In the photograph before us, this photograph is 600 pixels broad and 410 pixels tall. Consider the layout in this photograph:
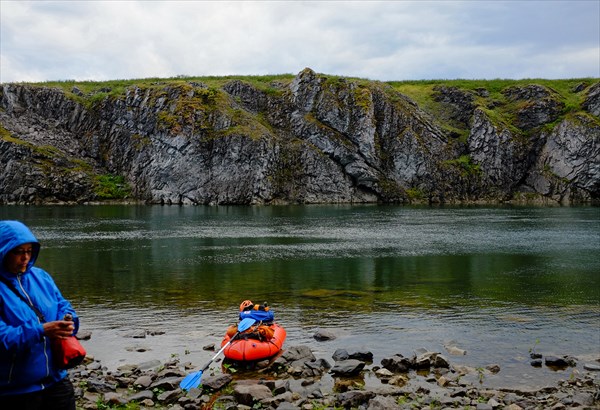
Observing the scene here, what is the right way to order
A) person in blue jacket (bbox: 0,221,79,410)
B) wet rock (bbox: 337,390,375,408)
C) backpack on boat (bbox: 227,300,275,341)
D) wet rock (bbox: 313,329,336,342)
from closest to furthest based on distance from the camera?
person in blue jacket (bbox: 0,221,79,410) → wet rock (bbox: 337,390,375,408) → backpack on boat (bbox: 227,300,275,341) → wet rock (bbox: 313,329,336,342)

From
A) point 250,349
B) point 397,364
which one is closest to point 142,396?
point 250,349

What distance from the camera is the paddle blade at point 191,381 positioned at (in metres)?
17.3

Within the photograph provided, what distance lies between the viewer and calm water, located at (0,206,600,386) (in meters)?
24.3

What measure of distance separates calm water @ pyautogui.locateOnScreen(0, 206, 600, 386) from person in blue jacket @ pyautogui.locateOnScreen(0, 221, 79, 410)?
14.5m

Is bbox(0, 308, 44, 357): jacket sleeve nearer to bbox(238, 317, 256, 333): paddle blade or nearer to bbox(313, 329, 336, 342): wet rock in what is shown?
bbox(238, 317, 256, 333): paddle blade

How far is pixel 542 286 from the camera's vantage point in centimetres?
3838

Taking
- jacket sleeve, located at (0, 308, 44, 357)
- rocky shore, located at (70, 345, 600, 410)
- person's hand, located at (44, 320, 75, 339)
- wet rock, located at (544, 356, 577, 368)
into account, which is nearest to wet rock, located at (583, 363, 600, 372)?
rocky shore, located at (70, 345, 600, 410)

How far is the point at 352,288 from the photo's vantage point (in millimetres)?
37969

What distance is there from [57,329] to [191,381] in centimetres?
1106

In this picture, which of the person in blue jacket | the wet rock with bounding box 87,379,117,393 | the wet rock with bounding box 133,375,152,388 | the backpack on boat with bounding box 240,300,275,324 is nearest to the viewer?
the person in blue jacket

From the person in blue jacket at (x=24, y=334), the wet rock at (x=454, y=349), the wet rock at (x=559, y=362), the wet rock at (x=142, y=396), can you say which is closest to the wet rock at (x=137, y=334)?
the wet rock at (x=142, y=396)

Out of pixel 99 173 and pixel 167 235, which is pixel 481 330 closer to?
pixel 167 235

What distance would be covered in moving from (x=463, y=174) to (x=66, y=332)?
6381 inches

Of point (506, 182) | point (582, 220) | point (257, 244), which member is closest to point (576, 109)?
point (506, 182)
